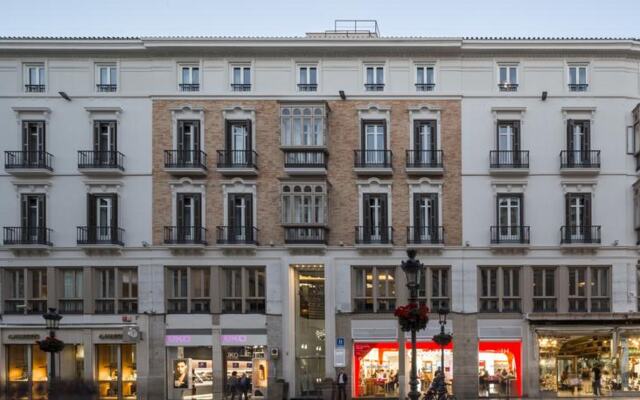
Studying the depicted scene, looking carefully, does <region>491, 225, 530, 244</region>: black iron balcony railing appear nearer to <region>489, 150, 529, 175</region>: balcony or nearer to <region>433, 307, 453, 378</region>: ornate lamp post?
<region>489, 150, 529, 175</region>: balcony

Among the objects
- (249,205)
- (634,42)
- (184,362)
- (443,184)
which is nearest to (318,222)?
(249,205)

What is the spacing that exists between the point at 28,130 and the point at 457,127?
62.7 ft

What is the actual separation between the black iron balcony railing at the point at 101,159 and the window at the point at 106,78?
2835 mm

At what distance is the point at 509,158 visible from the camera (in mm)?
39938

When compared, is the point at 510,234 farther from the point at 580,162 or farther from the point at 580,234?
the point at 580,162

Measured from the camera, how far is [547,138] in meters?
40.0

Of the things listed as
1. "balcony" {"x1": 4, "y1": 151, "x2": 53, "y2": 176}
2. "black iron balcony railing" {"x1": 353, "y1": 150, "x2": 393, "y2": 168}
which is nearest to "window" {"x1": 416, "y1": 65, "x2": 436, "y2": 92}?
"black iron balcony railing" {"x1": 353, "y1": 150, "x2": 393, "y2": 168}

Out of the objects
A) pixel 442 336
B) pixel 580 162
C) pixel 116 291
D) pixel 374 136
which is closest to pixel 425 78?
pixel 374 136

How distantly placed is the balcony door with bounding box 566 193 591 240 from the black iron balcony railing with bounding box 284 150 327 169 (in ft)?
35.6

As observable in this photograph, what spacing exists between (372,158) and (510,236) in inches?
273

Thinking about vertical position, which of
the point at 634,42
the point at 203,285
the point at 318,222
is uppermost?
the point at 634,42

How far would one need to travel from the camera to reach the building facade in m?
39.5

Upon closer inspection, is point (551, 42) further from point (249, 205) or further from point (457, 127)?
point (249, 205)

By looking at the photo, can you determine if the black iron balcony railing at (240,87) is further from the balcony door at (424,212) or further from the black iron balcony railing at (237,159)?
the balcony door at (424,212)
